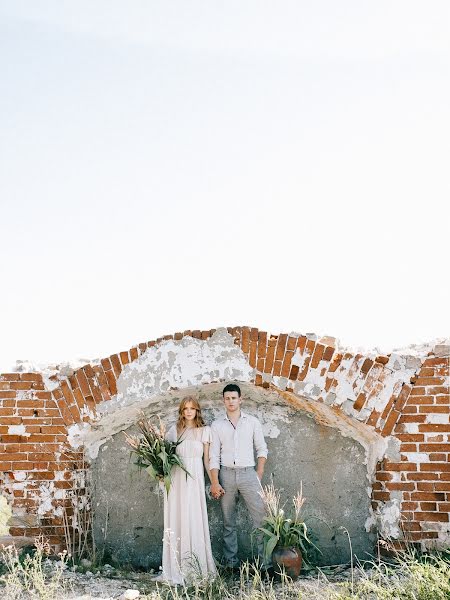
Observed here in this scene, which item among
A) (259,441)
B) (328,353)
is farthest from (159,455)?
(328,353)

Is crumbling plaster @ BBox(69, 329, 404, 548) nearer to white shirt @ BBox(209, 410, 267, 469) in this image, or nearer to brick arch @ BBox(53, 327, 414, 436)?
brick arch @ BBox(53, 327, 414, 436)

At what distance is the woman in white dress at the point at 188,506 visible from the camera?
6.42m

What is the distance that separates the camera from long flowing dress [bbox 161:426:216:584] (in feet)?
21.0

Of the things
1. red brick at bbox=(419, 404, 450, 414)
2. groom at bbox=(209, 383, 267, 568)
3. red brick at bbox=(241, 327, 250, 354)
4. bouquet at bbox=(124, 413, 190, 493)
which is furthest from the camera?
red brick at bbox=(241, 327, 250, 354)

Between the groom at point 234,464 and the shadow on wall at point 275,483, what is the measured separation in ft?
1.40

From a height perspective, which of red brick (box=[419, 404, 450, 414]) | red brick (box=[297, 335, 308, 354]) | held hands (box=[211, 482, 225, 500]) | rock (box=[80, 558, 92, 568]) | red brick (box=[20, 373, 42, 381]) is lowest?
rock (box=[80, 558, 92, 568])

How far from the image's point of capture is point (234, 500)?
6.73 meters

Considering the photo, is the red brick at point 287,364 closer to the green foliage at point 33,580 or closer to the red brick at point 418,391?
the red brick at point 418,391

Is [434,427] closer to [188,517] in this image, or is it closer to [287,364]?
[287,364]

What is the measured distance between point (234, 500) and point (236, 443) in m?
0.60

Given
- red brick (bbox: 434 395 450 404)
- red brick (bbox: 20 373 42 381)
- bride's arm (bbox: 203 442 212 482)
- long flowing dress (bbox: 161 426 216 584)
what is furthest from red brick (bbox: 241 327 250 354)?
red brick (bbox: 20 373 42 381)

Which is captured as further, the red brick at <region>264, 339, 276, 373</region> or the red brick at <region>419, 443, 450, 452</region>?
the red brick at <region>264, 339, 276, 373</region>

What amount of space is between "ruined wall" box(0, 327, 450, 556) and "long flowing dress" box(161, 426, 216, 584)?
62 centimetres

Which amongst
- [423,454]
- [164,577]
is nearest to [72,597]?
[164,577]
